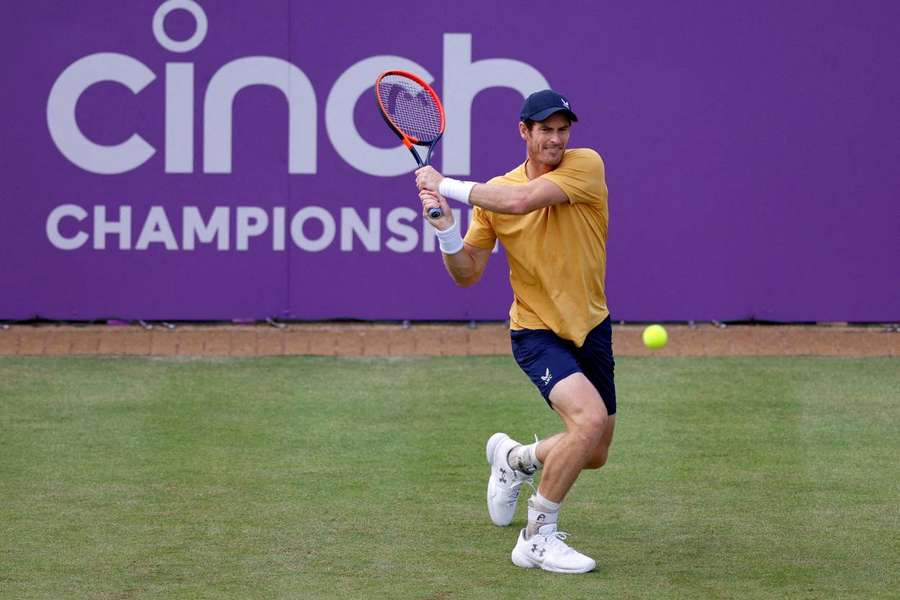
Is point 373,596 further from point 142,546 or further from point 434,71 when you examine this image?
point 434,71

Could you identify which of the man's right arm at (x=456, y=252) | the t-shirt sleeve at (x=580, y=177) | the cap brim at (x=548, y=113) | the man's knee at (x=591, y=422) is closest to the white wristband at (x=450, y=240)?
the man's right arm at (x=456, y=252)

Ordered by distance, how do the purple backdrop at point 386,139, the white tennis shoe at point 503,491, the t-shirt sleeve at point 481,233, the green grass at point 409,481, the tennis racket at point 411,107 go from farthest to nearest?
the purple backdrop at point 386,139, the tennis racket at point 411,107, the white tennis shoe at point 503,491, the t-shirt sleeve at point 481,233, the green grass at point 409,481

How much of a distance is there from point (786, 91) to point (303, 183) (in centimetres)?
380

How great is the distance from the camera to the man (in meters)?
5.72

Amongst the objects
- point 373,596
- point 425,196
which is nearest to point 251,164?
point 425,196

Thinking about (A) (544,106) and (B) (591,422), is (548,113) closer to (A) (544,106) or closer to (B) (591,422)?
(A) (544,106)

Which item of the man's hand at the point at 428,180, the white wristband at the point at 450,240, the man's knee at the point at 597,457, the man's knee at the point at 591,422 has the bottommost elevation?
the man's knee at the point at 597,457

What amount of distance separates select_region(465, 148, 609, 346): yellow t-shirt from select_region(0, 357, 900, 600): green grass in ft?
3.11

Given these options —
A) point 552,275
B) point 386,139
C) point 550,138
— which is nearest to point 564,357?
point 552,275

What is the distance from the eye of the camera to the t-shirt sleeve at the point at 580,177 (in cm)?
584

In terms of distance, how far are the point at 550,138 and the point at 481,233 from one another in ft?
1.76

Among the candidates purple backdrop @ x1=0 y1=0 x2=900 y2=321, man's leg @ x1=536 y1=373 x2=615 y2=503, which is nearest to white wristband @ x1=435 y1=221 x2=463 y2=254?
man's leg @ x1=536 y1=373 x2=615 y2=503

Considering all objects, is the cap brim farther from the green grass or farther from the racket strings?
the green grass

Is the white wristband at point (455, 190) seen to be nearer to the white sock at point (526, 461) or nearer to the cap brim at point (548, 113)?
the cap brim at point (548, 113)
